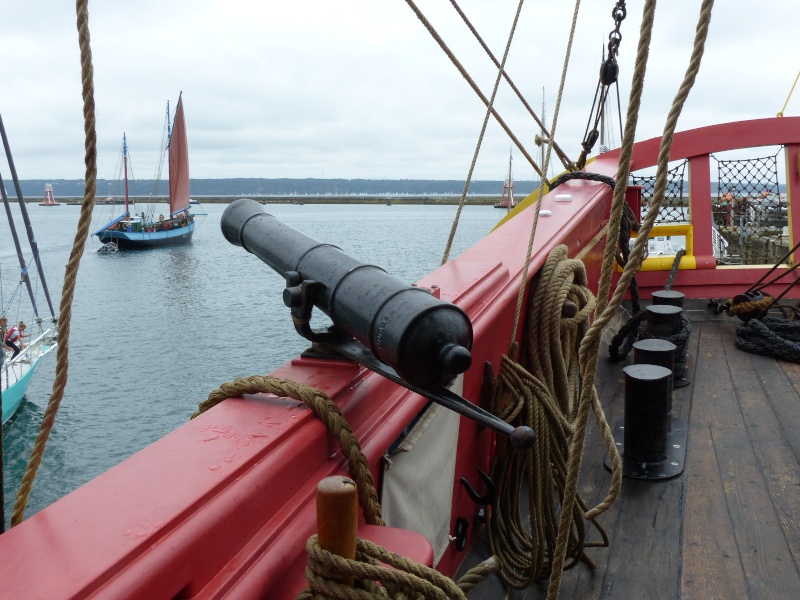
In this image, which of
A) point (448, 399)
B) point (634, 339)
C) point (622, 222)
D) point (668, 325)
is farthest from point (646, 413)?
point (622, 222)

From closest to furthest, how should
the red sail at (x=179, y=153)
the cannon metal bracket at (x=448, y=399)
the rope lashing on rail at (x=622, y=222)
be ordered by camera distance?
the cannon metal bracket at (x=448, y=399)
the rope lashing on rail at (x=622, y=222)
the red sail at (x=179, y=153)

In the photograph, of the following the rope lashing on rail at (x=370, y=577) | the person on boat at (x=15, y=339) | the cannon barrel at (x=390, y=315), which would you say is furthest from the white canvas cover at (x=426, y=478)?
the person on boat at (x=15, y=339)

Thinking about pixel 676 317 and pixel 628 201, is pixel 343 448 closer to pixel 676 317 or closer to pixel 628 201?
pixel 676 317

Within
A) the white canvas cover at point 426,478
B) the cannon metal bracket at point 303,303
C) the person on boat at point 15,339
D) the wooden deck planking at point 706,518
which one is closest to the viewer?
the cannon metal bracket at point 303,303

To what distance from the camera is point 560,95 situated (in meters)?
2.51

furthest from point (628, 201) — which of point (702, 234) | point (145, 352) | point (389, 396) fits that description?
point (145, 352)

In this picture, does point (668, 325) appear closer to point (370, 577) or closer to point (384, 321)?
point (384, 321)

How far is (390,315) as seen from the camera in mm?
1141

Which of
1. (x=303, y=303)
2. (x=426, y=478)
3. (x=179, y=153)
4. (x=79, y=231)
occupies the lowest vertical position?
(x=426, y=478)

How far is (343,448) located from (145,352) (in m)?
22.1

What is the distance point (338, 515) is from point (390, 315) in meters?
0.38

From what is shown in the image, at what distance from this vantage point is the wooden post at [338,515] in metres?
0.82

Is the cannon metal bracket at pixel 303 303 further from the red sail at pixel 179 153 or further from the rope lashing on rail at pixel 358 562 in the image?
the red sail at pixel 179 153

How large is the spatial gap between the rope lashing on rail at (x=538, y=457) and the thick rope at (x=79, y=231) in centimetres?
127
